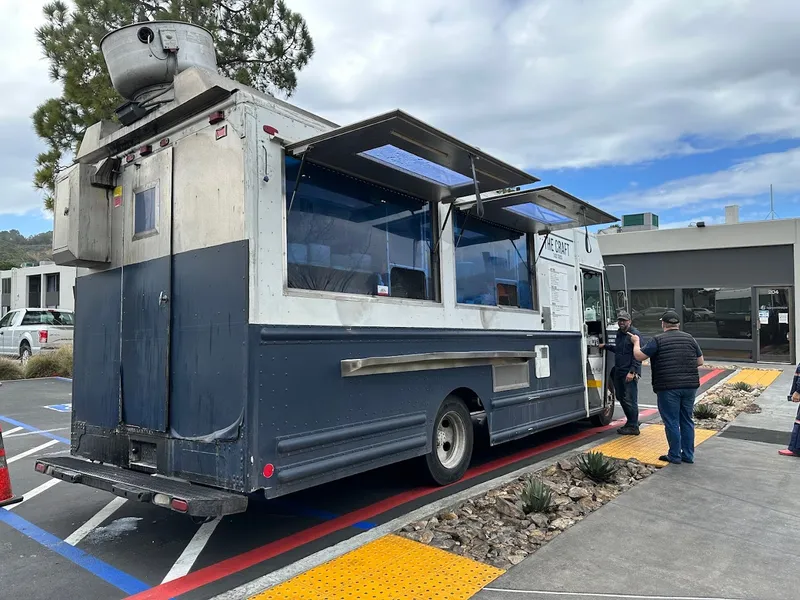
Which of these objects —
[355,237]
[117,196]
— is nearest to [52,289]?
[117,196]

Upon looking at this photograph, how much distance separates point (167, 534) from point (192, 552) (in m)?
0.46

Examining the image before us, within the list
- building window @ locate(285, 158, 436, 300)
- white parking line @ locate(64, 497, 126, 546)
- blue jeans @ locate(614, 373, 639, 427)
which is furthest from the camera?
blue jeans @ locate(614, 373, 639, 427)

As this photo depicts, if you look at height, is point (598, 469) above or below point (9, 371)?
below

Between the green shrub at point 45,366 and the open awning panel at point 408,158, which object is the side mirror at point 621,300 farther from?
the green shrub at point 45,366

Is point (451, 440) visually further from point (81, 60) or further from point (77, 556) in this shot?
point (81, 60)

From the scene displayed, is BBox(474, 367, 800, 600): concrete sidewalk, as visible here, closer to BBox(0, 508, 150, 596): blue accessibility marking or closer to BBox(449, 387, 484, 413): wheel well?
BBox(449, 387, 484, 413): wheel well

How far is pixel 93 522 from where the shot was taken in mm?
4816

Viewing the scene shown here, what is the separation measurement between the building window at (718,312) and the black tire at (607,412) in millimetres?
11841

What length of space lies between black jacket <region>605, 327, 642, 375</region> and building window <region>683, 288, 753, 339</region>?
12438 mm

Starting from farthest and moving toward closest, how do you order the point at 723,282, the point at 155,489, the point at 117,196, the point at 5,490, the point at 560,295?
the point at 723,282 → the point at 560,295 → the point at 5,490 → the point at 117,196 → the point at 155,489

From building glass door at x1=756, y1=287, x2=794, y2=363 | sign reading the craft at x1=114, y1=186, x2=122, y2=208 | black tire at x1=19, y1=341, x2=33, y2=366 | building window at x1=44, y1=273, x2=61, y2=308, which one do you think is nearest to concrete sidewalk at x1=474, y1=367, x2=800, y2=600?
sign reading the craft at x1=114, y1=186, x2=122, y2=208

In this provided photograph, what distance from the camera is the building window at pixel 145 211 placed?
4656 mm

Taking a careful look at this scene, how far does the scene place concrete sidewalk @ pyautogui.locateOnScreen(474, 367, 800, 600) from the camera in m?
3.51

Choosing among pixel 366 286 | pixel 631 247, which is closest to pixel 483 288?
pixel 366 286
